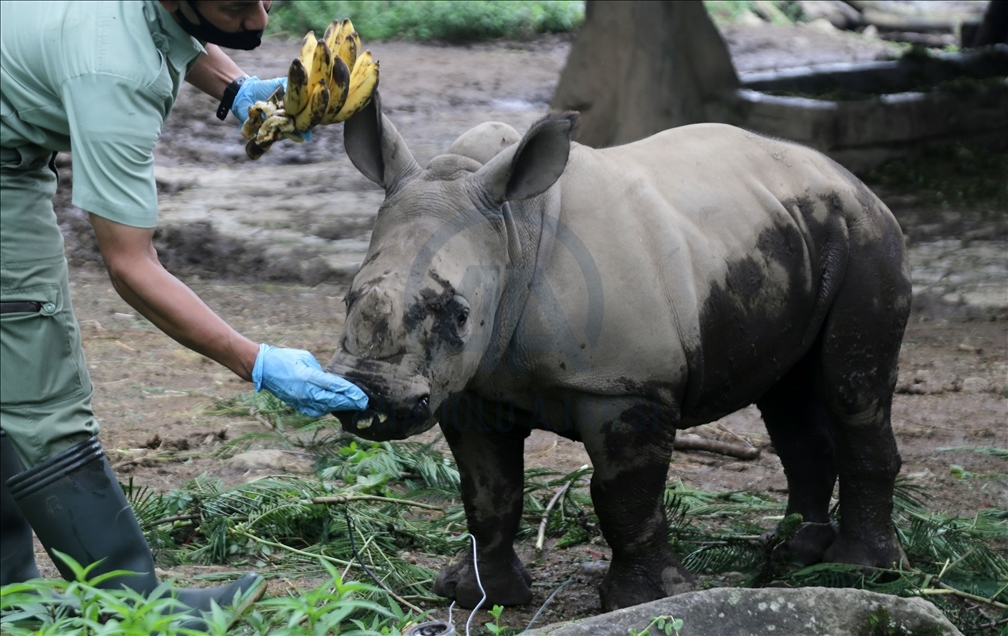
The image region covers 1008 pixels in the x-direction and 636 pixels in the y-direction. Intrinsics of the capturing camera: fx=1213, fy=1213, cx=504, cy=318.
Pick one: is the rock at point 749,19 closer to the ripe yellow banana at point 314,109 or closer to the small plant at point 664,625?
the ripe yellow banana at point 314,109

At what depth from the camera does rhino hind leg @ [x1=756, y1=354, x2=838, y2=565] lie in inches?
190

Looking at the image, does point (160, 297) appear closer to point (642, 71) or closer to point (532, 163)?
point (532, 163)

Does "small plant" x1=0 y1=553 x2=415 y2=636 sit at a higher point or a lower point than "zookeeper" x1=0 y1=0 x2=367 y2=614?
lower

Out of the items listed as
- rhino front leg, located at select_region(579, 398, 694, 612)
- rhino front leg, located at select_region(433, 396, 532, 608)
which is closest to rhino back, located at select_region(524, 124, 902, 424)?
rhino front leg, located at select_region(579, 398, 694, 612)

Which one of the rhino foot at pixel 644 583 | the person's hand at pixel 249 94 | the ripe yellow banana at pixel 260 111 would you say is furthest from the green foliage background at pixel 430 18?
the rhino foot at pixel 644 583

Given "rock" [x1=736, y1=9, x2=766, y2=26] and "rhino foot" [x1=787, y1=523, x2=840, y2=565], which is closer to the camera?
"rhino foot" [x1=787, y1=523, x2=840, y2=565]

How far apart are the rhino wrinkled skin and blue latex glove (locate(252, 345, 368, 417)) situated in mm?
85

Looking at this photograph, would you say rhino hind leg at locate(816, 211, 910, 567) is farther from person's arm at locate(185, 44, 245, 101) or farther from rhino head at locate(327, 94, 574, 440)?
person's arm at locate(185, 44, 245, 101)

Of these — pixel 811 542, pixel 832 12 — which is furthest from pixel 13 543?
pixel 832 12

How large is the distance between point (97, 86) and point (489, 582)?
7.18 feet

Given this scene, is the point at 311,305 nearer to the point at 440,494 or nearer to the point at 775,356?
the point at 440,494

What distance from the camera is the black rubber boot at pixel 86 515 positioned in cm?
341

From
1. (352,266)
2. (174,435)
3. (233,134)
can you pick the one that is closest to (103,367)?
(174,435)

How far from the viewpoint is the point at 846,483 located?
4.66 m
